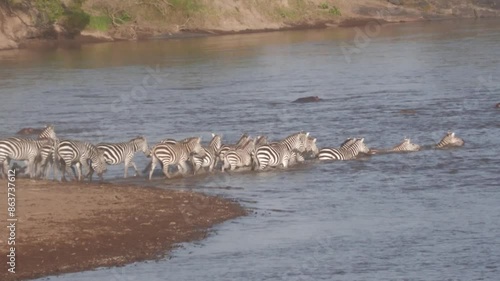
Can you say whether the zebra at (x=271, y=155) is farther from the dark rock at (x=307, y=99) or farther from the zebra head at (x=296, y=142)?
the dark rock at (x=307, y=99)

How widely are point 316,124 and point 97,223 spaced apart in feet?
42.7

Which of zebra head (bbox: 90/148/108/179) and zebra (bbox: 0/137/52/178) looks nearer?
zebra (bbox: 0/137/52/178)

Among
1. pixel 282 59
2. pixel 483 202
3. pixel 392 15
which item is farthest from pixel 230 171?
pixel 392 15

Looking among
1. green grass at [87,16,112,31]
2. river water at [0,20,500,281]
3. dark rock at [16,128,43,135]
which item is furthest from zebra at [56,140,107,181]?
green grass at [87,16,112,31]

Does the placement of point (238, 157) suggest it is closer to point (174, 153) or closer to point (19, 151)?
point (174, 153)

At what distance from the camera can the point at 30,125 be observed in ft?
93.9

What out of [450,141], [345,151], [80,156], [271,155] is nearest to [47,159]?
[80,156]

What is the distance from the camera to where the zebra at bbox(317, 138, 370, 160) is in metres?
22.5

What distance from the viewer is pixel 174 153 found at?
2073 centimetres

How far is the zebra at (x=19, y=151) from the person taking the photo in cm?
1950

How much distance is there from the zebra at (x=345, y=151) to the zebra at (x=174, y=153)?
2840 mm

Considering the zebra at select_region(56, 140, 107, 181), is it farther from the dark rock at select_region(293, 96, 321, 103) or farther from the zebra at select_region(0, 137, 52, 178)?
the dark rock at select_region(293, 96, 321, 103)

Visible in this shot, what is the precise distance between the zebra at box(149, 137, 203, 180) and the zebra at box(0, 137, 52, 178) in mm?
2090

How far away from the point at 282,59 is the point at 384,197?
92.6 feet
